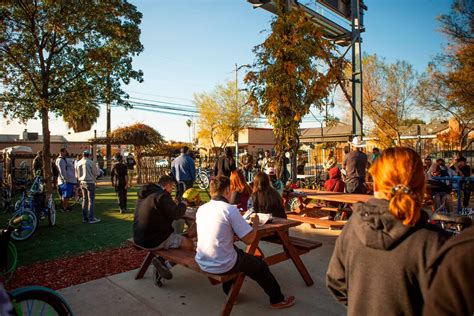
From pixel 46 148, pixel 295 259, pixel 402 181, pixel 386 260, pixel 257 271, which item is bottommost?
pixel 295 259

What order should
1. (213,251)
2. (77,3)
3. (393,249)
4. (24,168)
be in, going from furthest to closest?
(24,168) → (77,3) → (213,251) → (393,249)

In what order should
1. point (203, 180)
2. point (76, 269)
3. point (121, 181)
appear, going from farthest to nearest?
1. point (203, 180)
2. point (121, 181)
3. point (76, 269)

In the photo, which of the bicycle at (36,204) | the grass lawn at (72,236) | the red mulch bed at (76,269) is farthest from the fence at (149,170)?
the red mulch bed at (76,269)

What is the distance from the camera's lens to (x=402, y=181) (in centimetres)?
158

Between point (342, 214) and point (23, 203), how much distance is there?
707 cm

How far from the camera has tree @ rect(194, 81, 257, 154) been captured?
37.3 metres

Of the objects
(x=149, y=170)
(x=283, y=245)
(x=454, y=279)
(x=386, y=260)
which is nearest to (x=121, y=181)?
(x=283, y=245)

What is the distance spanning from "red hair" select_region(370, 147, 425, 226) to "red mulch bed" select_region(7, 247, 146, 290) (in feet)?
14.4

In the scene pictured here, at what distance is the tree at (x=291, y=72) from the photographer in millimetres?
7250

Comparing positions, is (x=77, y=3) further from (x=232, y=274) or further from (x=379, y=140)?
(x=379, y=140)

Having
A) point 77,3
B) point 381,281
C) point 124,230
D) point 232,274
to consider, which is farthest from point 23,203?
point 381,281

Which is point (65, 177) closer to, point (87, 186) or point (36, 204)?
point (87, 186)

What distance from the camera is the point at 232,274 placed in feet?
11.2

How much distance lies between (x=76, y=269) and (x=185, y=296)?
2.12 meters
